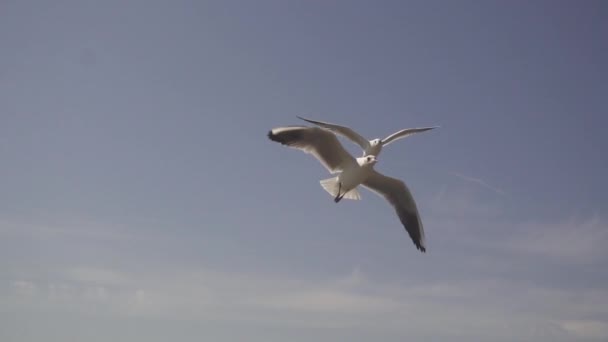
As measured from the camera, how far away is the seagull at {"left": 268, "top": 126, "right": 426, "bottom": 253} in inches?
475

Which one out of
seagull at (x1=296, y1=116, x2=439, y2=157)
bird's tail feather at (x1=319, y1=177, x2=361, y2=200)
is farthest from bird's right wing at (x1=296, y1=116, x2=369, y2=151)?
bird's tail feather at (x1=319, y1=177, x2=361, y2=200)

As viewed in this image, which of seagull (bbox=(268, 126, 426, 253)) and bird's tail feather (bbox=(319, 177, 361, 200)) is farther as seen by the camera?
bird's tail feather (bbox=(319, 177, 361, 200))

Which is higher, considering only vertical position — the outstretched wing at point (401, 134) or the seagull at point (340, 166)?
the outstretched wing at point (401, 134)

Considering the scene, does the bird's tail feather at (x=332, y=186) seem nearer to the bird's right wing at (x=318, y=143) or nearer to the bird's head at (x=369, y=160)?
the bird's right wing at (x=318, y=143)

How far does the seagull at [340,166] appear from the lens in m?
12.1

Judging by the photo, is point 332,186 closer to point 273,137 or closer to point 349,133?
point 349,133

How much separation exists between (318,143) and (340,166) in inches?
35.3

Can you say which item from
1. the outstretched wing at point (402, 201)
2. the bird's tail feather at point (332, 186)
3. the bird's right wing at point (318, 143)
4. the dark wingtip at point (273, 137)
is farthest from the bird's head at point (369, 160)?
the dark wingtip at point (273, 137)

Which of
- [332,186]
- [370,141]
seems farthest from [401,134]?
[332,186]

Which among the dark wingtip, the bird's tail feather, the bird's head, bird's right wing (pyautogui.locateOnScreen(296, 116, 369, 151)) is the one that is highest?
bird's right wing (pyautogui.locateOnScreen(296, 116, 369, 151))

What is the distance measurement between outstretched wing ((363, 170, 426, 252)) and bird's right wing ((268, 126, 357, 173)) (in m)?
1.46

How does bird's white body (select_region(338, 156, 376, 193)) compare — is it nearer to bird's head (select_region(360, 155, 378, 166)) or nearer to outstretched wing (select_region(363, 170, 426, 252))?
bird's head (select_region(360, 155, 378, 166))

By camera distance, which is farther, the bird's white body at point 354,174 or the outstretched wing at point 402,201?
the outstretched wing at point 402,201

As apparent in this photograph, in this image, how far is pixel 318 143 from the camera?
12414mm
